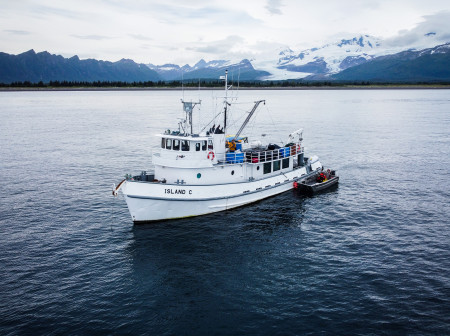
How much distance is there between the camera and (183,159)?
1292 inches

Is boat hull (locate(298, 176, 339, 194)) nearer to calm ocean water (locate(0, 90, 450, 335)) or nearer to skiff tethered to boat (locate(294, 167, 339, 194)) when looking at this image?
skiff tethered to boat (locate(294, 167, 339, 194))

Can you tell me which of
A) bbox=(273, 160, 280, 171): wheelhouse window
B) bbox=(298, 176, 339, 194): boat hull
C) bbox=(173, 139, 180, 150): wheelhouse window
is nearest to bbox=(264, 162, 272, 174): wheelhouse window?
bbox=(273, 160, 280, 171): wheelhouse window

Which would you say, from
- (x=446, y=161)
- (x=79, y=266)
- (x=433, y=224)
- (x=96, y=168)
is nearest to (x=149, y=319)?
(x=79, y=266)

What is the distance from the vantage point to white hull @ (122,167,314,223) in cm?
3084

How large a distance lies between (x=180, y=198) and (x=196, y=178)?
112 inches

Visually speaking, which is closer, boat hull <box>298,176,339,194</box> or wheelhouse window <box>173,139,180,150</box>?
wheelhouse window <box>173,139,180,150</box>

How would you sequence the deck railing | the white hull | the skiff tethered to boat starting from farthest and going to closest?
1. the skiff tethered to boat
2. the deck railing
3. the white hull

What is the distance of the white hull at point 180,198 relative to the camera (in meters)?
30.8

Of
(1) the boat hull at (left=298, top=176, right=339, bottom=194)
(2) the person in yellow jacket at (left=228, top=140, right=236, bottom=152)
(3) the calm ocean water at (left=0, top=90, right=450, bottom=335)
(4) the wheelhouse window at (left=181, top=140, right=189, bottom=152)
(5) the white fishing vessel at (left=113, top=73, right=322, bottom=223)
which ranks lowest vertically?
(3) the calm ocean water at (left=0, top=90, right=450, bottom=335)

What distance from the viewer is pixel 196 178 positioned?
111 ft

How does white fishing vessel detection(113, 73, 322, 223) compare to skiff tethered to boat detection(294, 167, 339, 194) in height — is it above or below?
above

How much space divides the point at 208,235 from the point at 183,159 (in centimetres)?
747

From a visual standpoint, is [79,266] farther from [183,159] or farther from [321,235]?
[321,235]

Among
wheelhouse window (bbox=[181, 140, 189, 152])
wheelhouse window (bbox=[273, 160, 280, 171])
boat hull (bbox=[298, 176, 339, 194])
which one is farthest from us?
boat hull (bbox=[298, 176, 339, 194])
